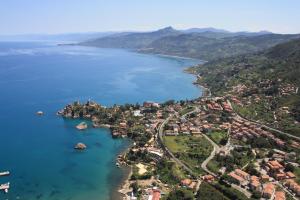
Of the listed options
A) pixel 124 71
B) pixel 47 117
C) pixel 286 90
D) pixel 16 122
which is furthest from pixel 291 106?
pixel 124 71

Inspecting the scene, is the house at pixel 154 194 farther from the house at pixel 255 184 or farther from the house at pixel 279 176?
the house at pixel 279 176

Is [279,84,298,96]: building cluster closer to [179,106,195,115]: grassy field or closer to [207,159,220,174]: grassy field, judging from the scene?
[179,106,195,115]: grassy field

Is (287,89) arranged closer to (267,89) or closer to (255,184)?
(267,89)

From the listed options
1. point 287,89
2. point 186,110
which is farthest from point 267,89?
point 186,110

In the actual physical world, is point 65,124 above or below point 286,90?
below

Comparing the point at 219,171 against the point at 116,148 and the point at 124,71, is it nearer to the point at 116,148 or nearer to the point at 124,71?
the point at 116,148

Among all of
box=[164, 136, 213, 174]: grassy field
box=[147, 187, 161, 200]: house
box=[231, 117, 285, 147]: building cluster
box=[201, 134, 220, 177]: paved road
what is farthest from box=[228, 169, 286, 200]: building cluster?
box=[231, 117, 285, 147]: building cluster
